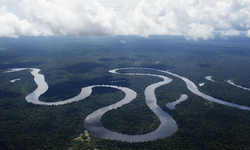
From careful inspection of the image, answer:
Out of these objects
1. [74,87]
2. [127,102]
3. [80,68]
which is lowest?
[127,102]

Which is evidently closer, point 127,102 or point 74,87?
point 127,102

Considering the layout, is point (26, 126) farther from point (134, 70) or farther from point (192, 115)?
point (134, 70)

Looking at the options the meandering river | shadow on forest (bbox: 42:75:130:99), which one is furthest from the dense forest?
the meandering river

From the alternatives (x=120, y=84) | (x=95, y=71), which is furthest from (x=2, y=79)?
(x=120, y=84)

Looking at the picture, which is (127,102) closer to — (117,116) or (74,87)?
(117,116)

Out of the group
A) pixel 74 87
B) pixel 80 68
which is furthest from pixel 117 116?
pixel 80 68

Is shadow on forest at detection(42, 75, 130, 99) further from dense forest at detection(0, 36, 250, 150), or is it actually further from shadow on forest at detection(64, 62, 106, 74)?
shadow on forest at detection(64, 62, 106, 74)

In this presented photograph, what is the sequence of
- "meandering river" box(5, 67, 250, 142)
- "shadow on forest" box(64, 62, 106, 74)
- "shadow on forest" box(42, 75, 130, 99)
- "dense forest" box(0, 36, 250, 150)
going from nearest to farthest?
"dense forest" box(0, 36, 250, 150), "meandering river" box(5, 67, 250, 142), "shadow on forest" box(42, 75, 130, 99), "shadow on forest" box(64, 62, 106, 74)

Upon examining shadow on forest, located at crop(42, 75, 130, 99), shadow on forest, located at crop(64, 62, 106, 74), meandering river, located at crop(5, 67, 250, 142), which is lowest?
meandering river, located at crop(5, 67, 250, 142)

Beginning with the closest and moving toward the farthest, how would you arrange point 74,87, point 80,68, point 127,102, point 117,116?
point 117,116
point 127,102
point 74,87
point 80,68

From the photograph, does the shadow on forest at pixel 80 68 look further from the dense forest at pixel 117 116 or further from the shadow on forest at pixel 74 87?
the shadow on forest at pixel 74 87

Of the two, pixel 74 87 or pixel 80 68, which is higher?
pixel 80 68
